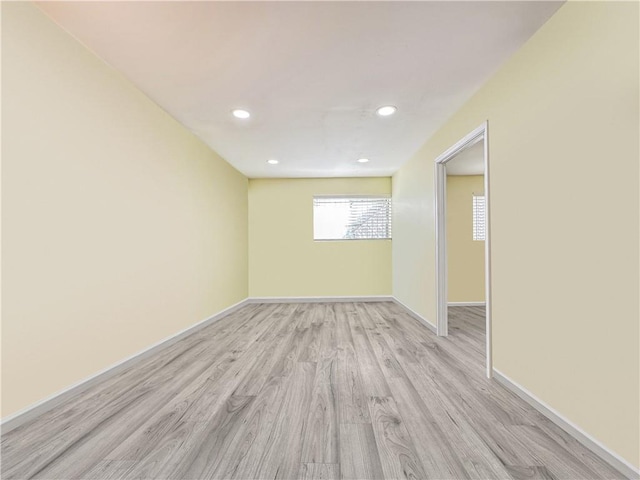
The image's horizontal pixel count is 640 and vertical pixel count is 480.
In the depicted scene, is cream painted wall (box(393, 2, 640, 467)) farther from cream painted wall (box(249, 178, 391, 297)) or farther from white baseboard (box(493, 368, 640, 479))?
cream painted wall (box(249, 178, 391, 297))

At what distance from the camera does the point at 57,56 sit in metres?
1.71

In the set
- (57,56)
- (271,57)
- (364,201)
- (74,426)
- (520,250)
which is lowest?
(74,426)

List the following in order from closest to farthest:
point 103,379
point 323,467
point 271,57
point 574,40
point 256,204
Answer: point 323,467, point 574,40, point 271,57, point 103,379, point 256,204

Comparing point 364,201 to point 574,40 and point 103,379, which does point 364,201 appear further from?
point 103,379

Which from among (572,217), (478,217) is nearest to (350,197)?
(478,217)

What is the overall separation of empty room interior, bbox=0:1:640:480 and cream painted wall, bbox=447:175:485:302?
232 cm

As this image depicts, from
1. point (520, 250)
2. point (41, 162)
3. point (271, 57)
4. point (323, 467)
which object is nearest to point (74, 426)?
point (323, 467)

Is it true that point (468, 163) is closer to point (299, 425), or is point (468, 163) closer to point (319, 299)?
point (319, 299)

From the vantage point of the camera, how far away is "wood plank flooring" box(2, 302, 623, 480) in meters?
1.24

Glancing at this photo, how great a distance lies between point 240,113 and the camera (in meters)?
2.68

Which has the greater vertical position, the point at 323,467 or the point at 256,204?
the point at 256,204

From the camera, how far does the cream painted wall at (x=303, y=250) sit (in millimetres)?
5363

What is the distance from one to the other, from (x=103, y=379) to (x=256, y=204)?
3865 mm

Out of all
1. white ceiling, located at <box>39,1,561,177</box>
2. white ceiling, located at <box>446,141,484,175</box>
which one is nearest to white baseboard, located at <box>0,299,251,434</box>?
white ceiling, located at <box>39,1,561,177</box>
